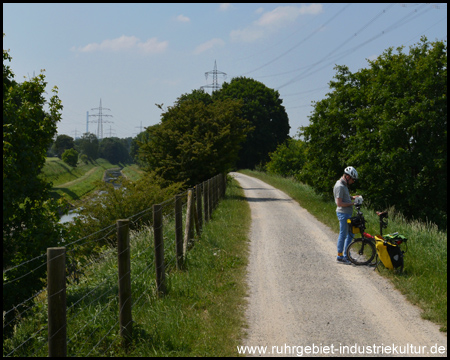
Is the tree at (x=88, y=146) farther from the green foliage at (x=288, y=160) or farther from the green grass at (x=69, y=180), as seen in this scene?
the green foliage at (x=288, y=160)

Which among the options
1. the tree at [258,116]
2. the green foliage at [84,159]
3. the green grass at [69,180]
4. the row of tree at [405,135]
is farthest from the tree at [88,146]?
the row of tree at [405,135]

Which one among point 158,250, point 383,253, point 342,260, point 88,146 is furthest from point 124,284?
point 88,146

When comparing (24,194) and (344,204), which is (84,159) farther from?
(344,204)

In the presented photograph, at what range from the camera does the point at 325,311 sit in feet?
21.5

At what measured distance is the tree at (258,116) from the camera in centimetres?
6979

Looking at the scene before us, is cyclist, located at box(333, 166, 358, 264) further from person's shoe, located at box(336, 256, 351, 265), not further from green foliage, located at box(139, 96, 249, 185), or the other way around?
green foliage, located at box(139, 96, 249, 185)

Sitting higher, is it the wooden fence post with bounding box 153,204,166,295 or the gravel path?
the wooden fence post with bounding box 153,204,166,295

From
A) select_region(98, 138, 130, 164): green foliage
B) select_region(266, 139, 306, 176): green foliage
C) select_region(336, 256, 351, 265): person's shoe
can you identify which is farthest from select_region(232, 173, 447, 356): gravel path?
select_region(98, 138, 130, 164): green foliage

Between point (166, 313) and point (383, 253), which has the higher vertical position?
point (383, 253)

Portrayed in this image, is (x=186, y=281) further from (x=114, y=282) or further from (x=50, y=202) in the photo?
(x=50, y=202)

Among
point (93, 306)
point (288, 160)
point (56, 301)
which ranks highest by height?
point (288, 160)

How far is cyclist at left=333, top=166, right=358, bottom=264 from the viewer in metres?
8.97

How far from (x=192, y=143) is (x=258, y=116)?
45.8 meters

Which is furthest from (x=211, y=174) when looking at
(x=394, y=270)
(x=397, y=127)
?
(x=394, y=270)
